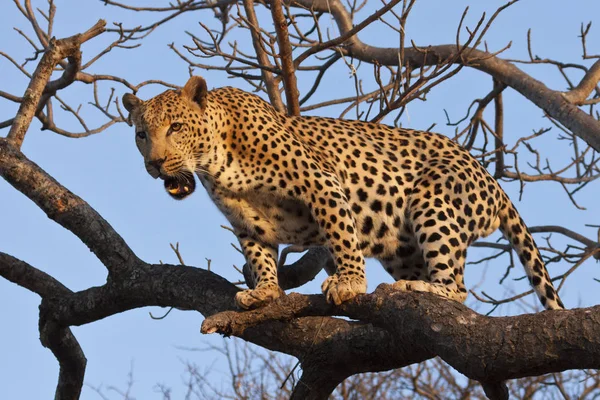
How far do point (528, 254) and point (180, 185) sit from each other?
109 inches

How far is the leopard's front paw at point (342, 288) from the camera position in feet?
21.6

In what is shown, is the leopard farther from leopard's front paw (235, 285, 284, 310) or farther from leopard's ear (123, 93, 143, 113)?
leopard's front paw (235, 285, 284, 310)

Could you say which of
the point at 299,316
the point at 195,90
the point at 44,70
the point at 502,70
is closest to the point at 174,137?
the point at 195,90

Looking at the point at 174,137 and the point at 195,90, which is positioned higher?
the point at 195,90

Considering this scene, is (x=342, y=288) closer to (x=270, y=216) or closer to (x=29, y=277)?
(x=270, y=216)

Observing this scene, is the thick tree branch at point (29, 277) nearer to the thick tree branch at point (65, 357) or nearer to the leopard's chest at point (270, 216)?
the thick tree branch at point (65, 357)

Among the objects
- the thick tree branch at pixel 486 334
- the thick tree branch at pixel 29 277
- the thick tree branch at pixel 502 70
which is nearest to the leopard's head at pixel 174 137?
the thick tree branch at pixel 29 277

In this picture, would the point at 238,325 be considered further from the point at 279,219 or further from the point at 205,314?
the point at 279,219

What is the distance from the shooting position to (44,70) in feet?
26.8

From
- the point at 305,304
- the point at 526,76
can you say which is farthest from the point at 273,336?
the point at 526,76

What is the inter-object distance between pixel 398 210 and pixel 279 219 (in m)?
0.94

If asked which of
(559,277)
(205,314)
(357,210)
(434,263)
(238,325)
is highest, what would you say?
(559,277)

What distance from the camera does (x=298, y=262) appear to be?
8.66 m

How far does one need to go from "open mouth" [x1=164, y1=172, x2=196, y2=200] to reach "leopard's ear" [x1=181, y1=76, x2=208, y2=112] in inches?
23.0
